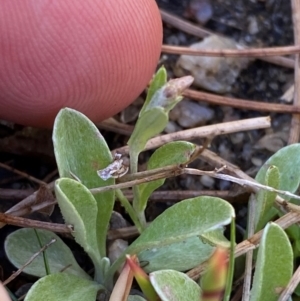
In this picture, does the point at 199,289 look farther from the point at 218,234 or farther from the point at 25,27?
the point at 25,27

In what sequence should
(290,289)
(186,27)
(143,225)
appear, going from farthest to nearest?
(186,27), (143,225), (290,289)

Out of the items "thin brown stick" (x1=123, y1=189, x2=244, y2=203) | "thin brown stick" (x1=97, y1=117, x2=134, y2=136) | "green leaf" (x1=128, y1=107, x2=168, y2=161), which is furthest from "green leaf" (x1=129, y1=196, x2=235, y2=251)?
"thin brown stick" (x1=97, y1=117, x2=134, y2=136)

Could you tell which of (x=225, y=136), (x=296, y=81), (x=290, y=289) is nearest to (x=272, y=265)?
(x=290, y=289)

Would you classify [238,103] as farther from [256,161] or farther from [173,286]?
[173,286]

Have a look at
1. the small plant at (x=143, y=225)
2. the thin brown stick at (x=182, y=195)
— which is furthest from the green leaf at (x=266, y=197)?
the thin brown stick at (x=182, y=195)

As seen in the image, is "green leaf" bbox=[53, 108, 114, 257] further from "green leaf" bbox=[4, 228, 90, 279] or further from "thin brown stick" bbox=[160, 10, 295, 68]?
"thin brown stick" bbox=[160, 10, 295, 68]

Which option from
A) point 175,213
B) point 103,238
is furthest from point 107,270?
point 175,213
